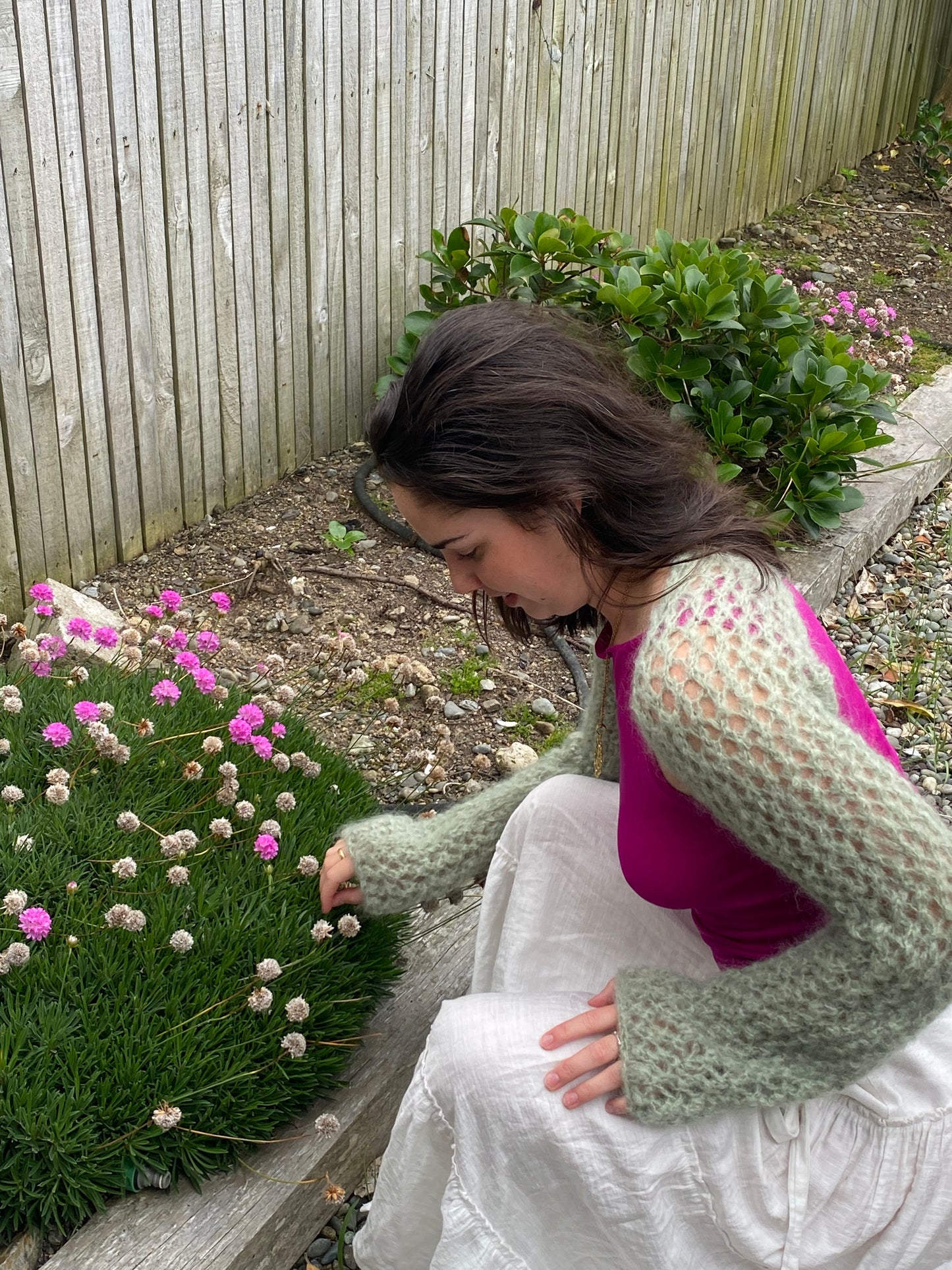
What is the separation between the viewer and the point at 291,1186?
1972mm

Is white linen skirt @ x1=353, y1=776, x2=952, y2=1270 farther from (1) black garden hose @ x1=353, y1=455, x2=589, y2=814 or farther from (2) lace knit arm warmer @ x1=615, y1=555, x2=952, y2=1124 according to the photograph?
(1) black garden hose @ x1=353, y1=455, x2=589, y2=814

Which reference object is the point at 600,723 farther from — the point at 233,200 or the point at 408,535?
the point at 233,200

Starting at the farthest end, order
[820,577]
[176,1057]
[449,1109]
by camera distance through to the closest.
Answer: [820,577]
[176,1057]
[449,1109]

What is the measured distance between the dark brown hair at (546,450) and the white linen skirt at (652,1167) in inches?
26.6

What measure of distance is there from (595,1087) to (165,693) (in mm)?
1288

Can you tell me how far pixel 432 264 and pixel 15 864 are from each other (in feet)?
10.3

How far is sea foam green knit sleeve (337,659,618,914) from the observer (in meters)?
2.16

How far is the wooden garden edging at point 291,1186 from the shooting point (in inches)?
73.0

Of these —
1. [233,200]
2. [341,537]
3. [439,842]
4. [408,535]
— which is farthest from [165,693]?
[233,200]

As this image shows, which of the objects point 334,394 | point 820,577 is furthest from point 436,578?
point 820,577

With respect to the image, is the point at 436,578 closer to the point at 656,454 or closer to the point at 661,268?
the point at 661,268

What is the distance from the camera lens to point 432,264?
4648 millimetres

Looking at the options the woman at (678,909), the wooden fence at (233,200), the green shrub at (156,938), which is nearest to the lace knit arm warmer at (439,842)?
the green shrub at (156,938)

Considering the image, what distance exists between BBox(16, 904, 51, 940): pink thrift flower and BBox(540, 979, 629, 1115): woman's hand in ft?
2.82
